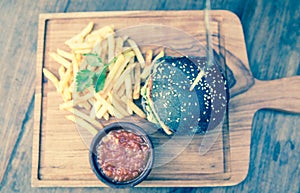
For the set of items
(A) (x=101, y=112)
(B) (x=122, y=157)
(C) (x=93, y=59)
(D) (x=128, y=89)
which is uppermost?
(C) (x=93, y=59)

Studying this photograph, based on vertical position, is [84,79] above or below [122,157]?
above

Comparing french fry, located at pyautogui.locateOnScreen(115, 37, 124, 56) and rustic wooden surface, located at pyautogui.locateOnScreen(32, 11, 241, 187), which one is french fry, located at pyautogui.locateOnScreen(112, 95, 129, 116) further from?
french fry, located at pyautogui.locateOnScreen(115, 37, 124, 56)

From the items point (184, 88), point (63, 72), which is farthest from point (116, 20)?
point (184, 88)

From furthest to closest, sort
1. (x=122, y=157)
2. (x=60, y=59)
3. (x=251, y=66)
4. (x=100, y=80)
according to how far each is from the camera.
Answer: (x=251, y=66)
(x=60, y=59)
(x=100, y=80)
(x=122, y=157)

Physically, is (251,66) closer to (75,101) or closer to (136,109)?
(136,109)

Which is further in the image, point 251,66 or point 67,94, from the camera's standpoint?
point 251,66

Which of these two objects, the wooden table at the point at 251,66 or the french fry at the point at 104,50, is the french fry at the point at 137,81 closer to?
the french fry at the point at 104,50

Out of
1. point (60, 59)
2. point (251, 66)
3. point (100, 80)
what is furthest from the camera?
point (251, 66)

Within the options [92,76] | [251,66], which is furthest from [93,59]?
[251,66]

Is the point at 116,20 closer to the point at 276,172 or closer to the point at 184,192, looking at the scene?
the point at 184,192
